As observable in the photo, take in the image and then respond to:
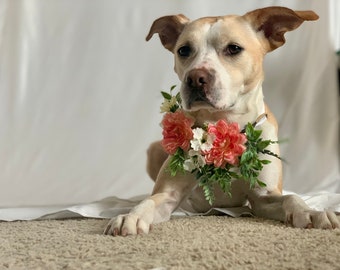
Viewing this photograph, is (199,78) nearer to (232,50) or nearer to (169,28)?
(232,50)

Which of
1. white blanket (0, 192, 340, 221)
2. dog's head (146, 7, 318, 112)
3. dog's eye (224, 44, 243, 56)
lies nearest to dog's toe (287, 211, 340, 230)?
white blanket (0, 192, 340, 221)

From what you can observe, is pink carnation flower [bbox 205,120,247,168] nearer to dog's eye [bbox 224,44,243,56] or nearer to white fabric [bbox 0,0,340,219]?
dog's eye [bbox 224,44,243,56]

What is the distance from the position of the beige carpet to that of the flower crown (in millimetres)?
161

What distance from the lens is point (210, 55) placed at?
6.72 ft

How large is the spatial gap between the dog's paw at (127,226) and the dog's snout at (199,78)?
1.57 feet

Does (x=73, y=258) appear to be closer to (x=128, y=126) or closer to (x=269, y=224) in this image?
(x=269, y=224)

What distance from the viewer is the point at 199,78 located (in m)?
1.93

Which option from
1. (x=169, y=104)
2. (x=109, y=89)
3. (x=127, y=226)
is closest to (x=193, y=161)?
(x=169, y=104)

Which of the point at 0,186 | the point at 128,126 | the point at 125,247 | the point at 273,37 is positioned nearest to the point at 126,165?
the point at 128,126

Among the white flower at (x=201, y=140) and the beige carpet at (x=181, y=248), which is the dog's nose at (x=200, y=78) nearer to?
the white flower at (x=201, y=140)

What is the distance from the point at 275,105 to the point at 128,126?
894mm

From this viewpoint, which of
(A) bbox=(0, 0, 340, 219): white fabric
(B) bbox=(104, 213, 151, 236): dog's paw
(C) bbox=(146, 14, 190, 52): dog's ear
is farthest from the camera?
(A) bbox=(0, 0, 340, 219): white fabric

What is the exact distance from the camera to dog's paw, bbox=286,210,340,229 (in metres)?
1.79

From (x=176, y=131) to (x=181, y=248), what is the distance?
1.94 feet
